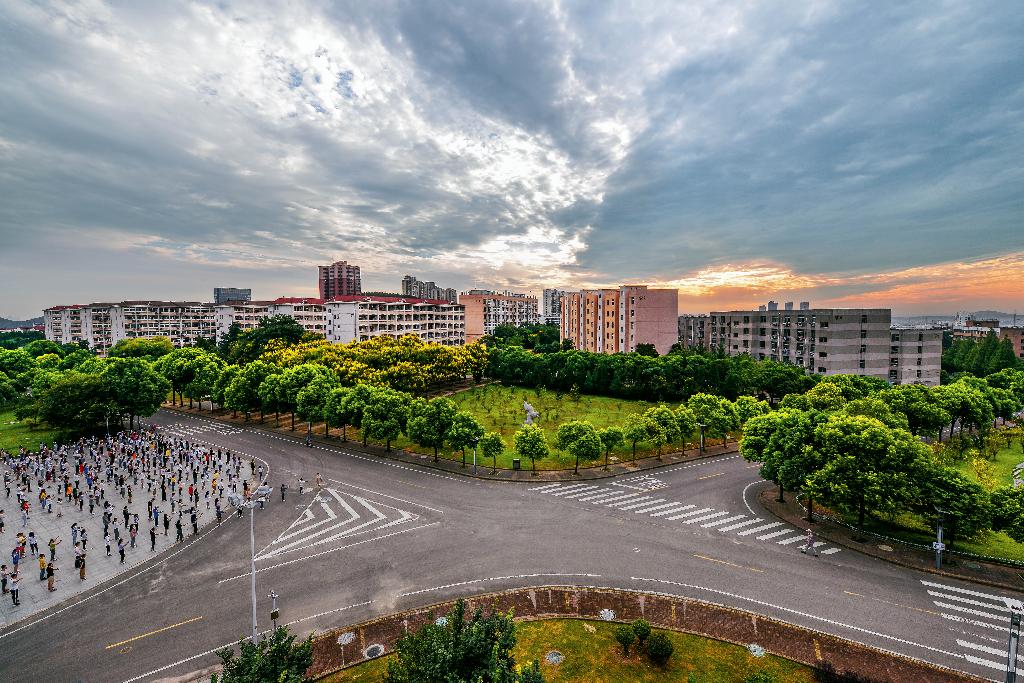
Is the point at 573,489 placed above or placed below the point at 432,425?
below

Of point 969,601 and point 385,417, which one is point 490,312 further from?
point 969,601

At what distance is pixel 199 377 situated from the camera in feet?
204

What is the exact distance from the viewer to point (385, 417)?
45.2 metres

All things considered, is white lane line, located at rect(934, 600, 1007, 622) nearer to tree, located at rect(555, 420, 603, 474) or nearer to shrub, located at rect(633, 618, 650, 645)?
shrub, located at rect(633, 618, 650, 645)

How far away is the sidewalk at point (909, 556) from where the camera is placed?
23.8 meters

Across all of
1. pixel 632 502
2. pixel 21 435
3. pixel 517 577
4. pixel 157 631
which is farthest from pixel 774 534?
pixel 21 435

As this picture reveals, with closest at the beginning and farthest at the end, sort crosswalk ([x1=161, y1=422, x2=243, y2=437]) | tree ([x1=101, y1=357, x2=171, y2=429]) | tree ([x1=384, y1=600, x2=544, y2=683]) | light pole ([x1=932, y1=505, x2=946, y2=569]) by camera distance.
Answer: tree ([x1=384, y1=600, x2=544, y2=683]), light pole ([x1=932, y1=505, x2=946, y2=569]), tree ([x1=101, y1=357, x2=171, y2=429]), crosswalk ([x1=161, y1=422, x2=243, y2=437])

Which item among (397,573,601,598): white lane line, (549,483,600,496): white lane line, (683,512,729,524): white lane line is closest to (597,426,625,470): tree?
(549,483,600,496): white lane line

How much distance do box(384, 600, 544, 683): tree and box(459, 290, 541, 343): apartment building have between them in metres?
124

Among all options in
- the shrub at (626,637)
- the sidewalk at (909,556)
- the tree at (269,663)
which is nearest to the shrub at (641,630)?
the shrub at (626,637)

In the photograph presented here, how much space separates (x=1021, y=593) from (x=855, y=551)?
6.59m

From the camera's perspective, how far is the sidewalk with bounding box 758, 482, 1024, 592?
2380cm

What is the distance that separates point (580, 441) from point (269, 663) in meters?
29.2

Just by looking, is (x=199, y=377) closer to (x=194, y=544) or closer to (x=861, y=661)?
(x=194, y=544)
